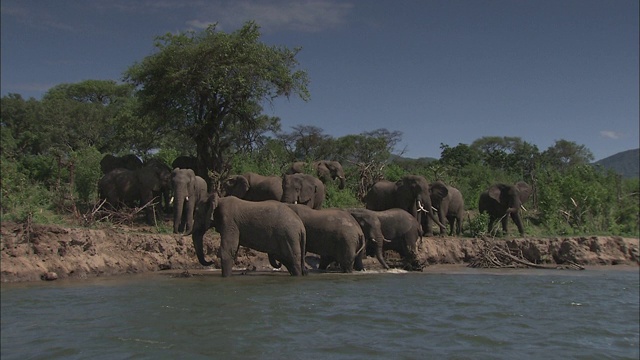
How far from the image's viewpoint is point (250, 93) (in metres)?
23.3

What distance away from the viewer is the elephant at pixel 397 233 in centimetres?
1830

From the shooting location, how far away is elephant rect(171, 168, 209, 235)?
18.5 metres

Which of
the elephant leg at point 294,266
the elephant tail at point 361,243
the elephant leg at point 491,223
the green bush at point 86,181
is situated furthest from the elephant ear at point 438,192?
the green bush at point 86,181

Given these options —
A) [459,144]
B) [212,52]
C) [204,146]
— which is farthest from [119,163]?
[459,144]

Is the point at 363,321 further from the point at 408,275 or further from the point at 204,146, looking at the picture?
the point at 204,146

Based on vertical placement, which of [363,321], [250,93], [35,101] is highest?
[35,101]

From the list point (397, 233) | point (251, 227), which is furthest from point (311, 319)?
point (397, 233)

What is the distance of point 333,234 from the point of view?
651 inches

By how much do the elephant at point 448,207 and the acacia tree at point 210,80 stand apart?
20.8 feet

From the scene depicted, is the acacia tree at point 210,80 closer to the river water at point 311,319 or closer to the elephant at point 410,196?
the elephant at point 410,196

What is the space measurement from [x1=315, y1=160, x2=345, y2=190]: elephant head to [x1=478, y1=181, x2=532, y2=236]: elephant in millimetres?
6129

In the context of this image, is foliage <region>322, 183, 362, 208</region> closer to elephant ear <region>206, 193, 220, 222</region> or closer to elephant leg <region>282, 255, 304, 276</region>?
elephant leg <region>282, 255, 304, 276</region>

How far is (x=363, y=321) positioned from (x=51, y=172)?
60.3 ft

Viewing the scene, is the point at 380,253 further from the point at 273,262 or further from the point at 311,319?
the point at 311,319
